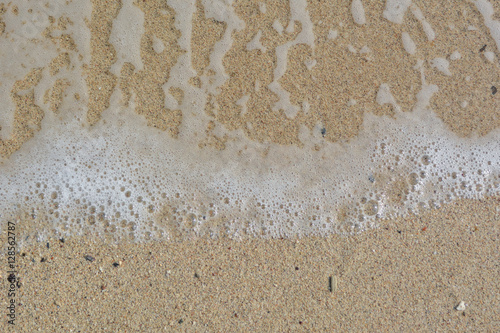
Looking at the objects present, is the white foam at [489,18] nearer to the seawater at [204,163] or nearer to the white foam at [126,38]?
the seawater at [204,163]

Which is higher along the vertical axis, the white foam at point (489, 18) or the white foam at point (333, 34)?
the white foam at point (489, 18)

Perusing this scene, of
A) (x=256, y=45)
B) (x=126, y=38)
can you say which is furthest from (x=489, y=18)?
(x=126, y=38)

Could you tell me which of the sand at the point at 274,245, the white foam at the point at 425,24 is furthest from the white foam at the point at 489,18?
the white foam at the point at 425,24

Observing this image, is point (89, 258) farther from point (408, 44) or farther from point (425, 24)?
point (425, 24)

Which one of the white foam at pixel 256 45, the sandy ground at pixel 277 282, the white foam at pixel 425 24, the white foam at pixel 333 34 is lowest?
the sandy ground at pixel 277 282

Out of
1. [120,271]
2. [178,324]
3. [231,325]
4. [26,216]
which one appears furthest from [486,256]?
[26,216]

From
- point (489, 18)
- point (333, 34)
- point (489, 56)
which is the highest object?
point (489, 18)

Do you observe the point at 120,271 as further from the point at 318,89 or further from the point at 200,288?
the point at 318,89

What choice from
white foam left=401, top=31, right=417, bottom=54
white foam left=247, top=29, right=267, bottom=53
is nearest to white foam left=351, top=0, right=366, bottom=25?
white foam left=401, top=31, right=417, bottom=54
